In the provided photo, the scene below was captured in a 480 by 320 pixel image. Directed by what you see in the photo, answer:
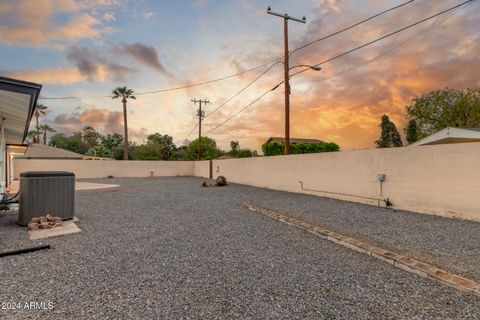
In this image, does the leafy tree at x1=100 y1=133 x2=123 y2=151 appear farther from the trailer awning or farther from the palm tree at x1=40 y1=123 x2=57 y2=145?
the trailer awning

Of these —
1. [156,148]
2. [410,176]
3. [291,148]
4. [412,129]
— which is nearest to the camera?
[410,176]

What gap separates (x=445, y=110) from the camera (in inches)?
855

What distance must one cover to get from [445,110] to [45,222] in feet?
95.9

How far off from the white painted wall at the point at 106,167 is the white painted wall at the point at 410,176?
17.2 m

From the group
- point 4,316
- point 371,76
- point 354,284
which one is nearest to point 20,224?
point 4,316

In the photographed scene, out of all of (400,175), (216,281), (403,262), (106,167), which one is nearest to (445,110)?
(400,175)

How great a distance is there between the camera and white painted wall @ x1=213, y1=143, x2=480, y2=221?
5262 millimetres

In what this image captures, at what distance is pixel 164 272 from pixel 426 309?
258 centimetres

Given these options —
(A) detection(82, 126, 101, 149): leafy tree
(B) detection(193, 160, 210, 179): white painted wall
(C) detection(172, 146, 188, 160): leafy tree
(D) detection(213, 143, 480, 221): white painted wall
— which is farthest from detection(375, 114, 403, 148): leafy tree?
(A) detection(82, 126, 101, 149): leafy tree

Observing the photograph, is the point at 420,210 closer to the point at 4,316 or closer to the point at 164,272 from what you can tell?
the point at 164,272

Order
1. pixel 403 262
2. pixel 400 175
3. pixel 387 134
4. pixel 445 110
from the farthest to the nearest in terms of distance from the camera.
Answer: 1. pixel 387 134
2. pixel 445 110
3. pixel 400 175
4. pixel 403 262

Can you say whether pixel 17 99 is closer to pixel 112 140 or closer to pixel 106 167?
pixel 106 167

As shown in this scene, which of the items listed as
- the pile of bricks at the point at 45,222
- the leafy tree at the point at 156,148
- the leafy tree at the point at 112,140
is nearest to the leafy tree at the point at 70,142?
the leafy tree at the point at 112,140

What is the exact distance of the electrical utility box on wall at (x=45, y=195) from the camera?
15.0 feet
